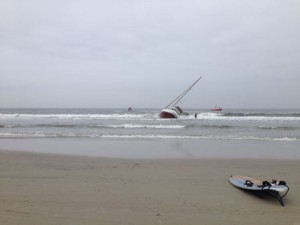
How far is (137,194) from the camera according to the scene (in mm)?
5793

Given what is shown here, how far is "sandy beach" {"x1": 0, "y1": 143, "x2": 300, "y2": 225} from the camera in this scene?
4641mm

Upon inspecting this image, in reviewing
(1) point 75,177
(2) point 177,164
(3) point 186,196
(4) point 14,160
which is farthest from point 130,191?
(4) point 14,160

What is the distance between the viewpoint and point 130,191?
601 centimetres

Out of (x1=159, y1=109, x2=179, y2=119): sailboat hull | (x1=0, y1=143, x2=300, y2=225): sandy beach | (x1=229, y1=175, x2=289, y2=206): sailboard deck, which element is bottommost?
(x1=159, y1=109, x2=179, y2=119): sailboat hull

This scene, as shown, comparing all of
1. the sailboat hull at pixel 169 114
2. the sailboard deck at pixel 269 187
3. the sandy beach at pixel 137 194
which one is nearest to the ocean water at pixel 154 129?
the sailboat hull at pixel 169 114

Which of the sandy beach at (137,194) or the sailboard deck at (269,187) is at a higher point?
the sailboard deck at (269,187)

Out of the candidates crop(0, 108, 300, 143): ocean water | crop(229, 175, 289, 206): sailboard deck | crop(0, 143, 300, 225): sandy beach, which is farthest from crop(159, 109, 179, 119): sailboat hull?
crop(229, 175, 289, 206): sailboard deck

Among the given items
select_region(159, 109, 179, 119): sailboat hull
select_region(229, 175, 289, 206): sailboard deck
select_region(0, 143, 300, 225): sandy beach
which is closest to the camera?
select_region(0, 143, 300, 225): sandy beach

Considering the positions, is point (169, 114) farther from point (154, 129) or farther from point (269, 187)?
point (269, 187)

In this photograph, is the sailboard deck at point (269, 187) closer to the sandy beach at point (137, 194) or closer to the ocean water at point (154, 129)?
the sandy beach at point (137, 194)

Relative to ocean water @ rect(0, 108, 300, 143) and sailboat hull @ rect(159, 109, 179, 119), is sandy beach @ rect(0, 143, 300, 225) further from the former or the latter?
sailboat hull @ rect(159, 109, 179, 119)

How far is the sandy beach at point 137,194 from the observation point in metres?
4.64

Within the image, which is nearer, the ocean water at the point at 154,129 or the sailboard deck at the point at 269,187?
the sailboard deck at the point at 269,187

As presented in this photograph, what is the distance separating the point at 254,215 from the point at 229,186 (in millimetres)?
1669
